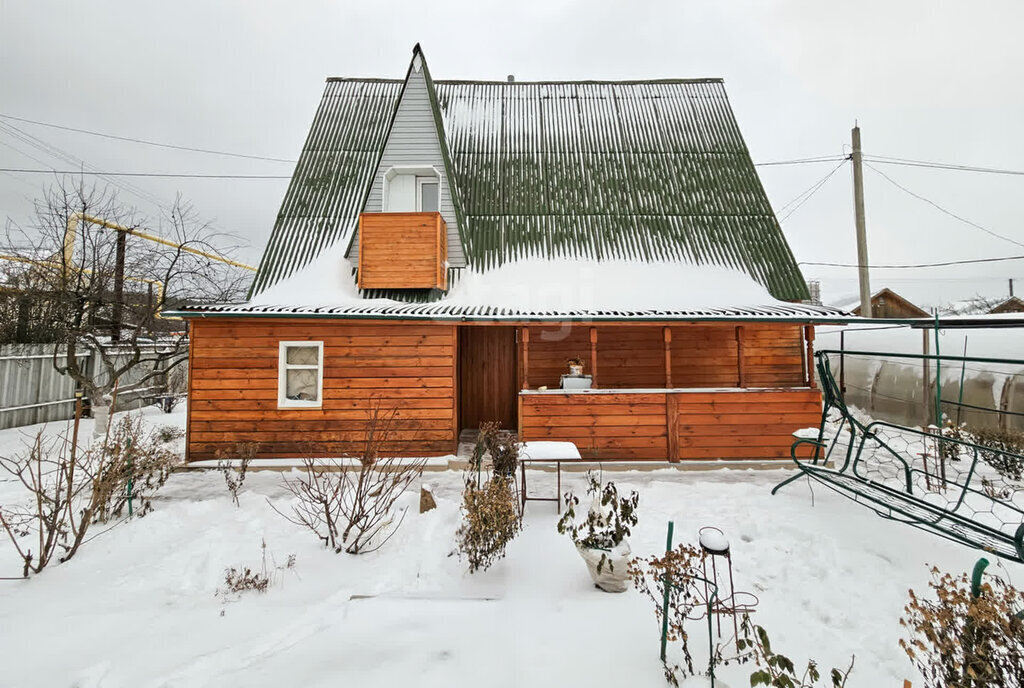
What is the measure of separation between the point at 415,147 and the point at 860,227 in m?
12.4

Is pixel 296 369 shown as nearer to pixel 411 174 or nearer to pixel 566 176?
pixel 411 174

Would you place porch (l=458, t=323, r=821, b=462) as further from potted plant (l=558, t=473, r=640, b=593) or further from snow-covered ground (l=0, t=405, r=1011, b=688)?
potted plant (l=558, t=473, r=640, b=593)

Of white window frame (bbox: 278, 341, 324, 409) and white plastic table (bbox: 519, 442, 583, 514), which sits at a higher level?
white window frame (bbox: 278, 341, 324, 409)

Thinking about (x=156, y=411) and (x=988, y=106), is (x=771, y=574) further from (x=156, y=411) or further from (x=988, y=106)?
(x=988, y=106)

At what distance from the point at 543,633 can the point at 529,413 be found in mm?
4760

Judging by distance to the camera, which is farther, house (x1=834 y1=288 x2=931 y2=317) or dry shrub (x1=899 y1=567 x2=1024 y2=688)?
house (x1=834 y1=288 x2=931 y2=317)

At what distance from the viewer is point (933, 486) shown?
6.12 meters

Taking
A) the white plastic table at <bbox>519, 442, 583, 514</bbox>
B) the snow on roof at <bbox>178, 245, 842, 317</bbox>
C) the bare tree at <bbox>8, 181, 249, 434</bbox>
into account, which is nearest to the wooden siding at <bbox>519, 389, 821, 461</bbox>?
the snow on roof at <bbox>178, 245, 842, 317</bbox>

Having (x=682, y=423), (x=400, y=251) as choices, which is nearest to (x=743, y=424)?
(x=682, y=423)

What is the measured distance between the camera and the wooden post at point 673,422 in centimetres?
769

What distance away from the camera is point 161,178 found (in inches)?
786

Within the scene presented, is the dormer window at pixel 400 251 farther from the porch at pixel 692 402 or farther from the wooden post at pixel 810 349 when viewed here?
the wooden post at pixel 810 349

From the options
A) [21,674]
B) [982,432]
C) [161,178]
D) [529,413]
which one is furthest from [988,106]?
[161,178]

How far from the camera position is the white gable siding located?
31.8 ft
